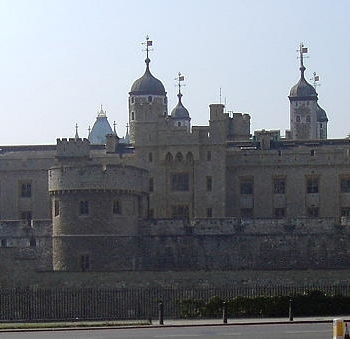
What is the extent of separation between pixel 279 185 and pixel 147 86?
22805 mm

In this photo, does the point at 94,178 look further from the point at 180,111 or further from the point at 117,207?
the point at 180,111

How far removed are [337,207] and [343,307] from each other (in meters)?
32.7

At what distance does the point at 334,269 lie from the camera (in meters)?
68.8

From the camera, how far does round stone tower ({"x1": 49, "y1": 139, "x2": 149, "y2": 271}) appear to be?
71875 millimetres

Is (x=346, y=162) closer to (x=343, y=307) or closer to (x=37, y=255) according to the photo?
(x=37, y=255)

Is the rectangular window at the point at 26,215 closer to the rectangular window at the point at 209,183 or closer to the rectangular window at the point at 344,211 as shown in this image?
the rectangular window at the point at 209,183

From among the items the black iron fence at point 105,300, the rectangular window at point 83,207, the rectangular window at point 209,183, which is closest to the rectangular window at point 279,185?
the rectangular window at point 209,183

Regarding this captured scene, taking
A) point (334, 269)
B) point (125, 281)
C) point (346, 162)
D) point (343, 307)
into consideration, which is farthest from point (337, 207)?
point (343, 307)

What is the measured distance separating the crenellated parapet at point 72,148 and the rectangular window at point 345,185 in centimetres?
1662

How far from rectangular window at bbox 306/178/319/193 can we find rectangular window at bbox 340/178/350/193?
155 centimetres

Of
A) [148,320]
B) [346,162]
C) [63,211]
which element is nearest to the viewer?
[148,320]

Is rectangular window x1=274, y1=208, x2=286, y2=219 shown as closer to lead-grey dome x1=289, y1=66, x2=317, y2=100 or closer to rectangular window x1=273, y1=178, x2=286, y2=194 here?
rectangular window x1=273, y1=178, x2=286, y2=194

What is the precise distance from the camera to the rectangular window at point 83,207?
72125 millimetres

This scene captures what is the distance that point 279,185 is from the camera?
84375 millimetres
